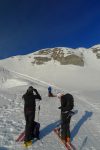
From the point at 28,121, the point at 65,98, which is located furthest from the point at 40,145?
the point at 65,98

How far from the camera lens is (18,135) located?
13445 mm

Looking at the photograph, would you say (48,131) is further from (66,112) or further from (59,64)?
(59,64)

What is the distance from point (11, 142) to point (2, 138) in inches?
23.7

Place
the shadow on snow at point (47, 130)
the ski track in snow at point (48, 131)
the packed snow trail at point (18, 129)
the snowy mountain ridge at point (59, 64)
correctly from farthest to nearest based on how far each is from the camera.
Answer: the snowy mountain ridge at point (59, 64) → the shadow on snow at point (47, 130) → the ski track in snow at point (48, 131) → the packed snow trail at point (18, 129)

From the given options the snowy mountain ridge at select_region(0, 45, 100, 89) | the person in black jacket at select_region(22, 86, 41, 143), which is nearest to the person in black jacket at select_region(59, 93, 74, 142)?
the person in black jacket at select_region(22, 86, 41, 143)

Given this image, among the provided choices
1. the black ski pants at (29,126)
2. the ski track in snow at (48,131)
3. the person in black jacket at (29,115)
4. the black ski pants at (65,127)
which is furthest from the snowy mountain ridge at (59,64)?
the black ski pants at (29,126)

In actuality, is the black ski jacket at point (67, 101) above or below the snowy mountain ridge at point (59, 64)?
below

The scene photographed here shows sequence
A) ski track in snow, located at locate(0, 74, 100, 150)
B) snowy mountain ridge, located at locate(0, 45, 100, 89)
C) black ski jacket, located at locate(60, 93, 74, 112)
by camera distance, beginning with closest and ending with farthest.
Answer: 1. ski track in snow, located at locate(0, 74, 100, 150)
2. black ski jacket, located at locate(60, 93, 74, 112)
3. snowy mountain ridge, located at locate(0, 45, 100, 89)

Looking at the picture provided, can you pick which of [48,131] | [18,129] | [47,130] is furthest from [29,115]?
[47,130]

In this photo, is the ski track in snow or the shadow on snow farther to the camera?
the shadow on snow

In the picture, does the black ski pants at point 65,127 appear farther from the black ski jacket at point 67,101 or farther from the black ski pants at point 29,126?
the black ski pants at point 29,126

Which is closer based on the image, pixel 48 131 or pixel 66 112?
pixel 66 112

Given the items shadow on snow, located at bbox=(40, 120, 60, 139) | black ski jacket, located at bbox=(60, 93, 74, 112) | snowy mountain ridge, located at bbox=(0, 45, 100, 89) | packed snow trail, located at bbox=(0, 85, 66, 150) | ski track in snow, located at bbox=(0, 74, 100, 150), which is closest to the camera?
packed snow trail, located at bbox=(0, 85, 66, 150)

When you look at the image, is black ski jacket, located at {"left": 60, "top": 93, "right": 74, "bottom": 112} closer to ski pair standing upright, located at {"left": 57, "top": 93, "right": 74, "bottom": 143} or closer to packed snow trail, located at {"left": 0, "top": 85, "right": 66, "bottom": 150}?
ski pair standing upright, located at {"left": 57, "top": 93, "right": 74, "bottom": 143}
